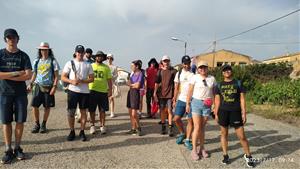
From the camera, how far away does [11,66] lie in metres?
→ 4.90

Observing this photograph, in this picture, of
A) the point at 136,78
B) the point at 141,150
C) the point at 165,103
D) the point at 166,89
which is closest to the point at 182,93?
the point at 166,89

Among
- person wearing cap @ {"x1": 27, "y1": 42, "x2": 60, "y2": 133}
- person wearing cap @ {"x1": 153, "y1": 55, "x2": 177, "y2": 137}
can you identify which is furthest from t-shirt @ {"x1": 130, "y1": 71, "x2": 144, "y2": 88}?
A: person wearing cap @ {"x1": 27, "y1": 42, "x2": 60, "y2": 133}

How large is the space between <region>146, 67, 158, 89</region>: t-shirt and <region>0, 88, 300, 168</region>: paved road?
7.49ft

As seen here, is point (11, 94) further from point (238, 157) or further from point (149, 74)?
point (149, 74)

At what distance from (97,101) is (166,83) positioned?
168 cm

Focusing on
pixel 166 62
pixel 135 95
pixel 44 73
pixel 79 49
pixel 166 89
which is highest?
pixel 79 49

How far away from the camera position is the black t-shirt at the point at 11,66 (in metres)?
4.88

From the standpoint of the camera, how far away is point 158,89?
7.11 meters

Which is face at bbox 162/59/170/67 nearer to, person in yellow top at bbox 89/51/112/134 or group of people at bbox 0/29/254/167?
group of people at bbox 0/29/254/167

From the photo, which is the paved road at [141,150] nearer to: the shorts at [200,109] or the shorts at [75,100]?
the shorts at [75,100]

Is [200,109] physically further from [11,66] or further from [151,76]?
[151,76]

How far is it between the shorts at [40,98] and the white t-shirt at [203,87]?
340 centimetres

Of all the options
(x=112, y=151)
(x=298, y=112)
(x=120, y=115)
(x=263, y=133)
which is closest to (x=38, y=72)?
(x=112, y=151)

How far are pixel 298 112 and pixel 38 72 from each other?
26.8 feet
